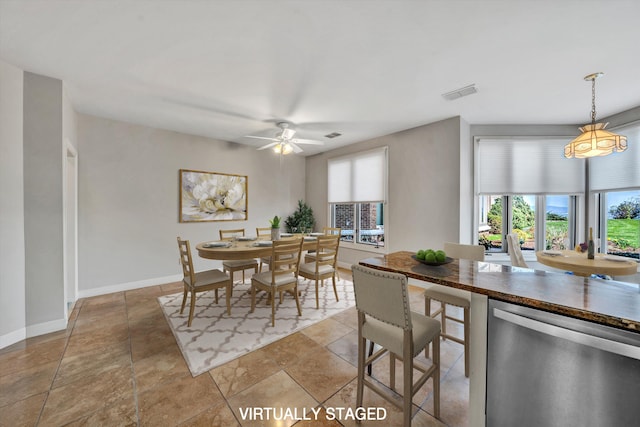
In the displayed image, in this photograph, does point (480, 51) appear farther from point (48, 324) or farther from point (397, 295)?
point (48, 324)

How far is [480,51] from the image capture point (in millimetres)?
2043

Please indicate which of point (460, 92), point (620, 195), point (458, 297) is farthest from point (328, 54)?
point (620, 195)

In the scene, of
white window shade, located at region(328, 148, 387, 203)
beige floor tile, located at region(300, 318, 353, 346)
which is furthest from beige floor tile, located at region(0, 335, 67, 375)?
white window shade, located at region(328, 148, 387, 203)

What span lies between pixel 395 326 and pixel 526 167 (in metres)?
4.01

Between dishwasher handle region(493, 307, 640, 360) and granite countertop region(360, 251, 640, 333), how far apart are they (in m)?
0.06

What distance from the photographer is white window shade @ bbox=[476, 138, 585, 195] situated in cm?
375

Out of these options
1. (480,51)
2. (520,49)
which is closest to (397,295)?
(480,51)

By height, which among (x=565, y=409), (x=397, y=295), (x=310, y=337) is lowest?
(x=310, y=337)

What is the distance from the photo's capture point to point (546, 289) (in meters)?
1.17

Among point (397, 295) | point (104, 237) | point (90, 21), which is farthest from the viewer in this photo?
point (104, 237)

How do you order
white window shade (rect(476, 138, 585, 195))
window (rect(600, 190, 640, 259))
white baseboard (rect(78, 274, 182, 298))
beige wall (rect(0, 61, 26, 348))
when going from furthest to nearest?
1. white window shade (rect(476, 138, 585, 195))
2. white baseboard (rect(78, 274, 182, 298))
3. window (rect(600, 190, 640, 259))
4. beige wall (rect(0, 61, 26, 348))

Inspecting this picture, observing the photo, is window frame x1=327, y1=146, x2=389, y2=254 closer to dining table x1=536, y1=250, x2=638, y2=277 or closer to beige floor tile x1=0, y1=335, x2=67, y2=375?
dining table x1=536, y1=250, x2=638, y2=277

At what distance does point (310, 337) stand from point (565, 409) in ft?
6.19

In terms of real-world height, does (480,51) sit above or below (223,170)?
above
